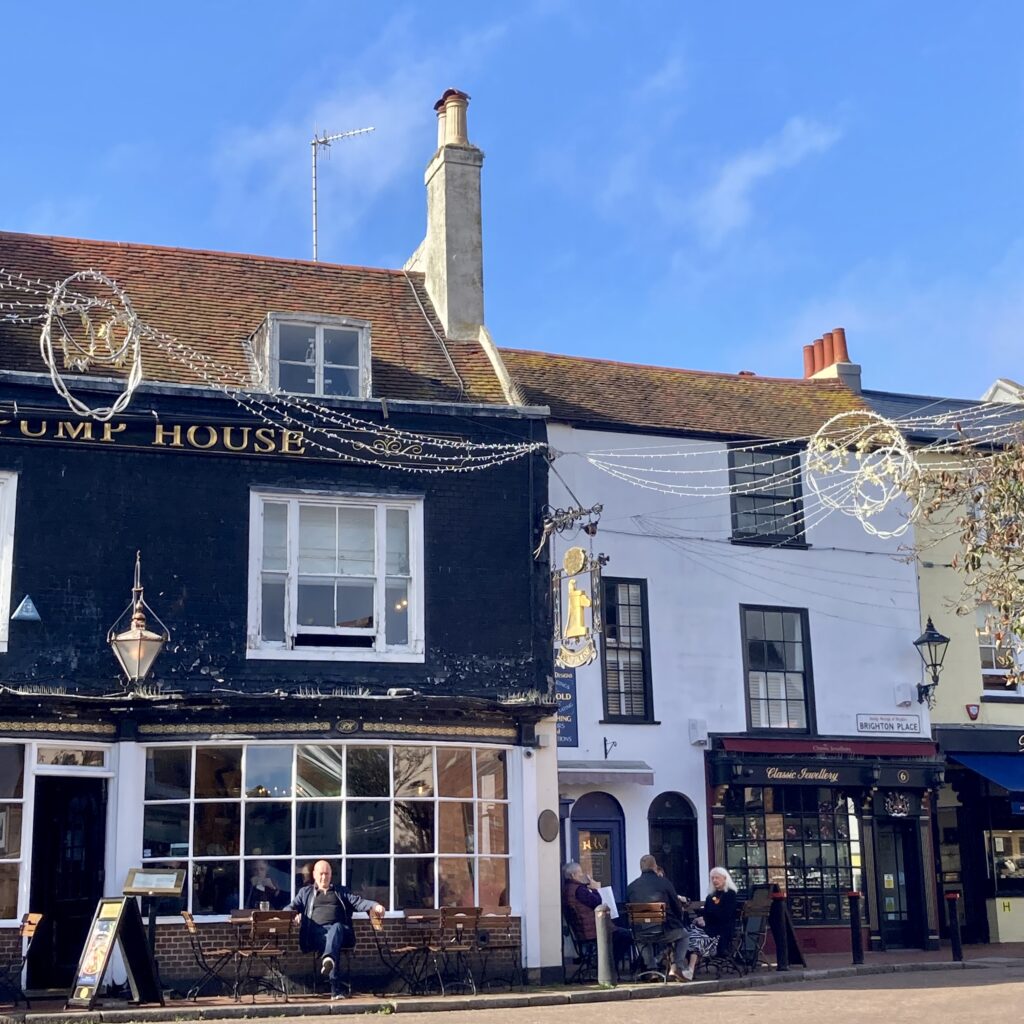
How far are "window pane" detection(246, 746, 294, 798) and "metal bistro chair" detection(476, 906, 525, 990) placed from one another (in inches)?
104

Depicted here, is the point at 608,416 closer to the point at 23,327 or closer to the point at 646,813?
the point at 646,813

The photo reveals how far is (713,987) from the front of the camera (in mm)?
16484

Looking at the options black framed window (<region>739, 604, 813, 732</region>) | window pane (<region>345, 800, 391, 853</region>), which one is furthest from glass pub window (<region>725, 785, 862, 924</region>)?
Result: window pane (<region>345, 800, 391, 853</region>)

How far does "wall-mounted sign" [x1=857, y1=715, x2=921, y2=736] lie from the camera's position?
23.4 m

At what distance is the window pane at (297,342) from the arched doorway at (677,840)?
8.41 meters

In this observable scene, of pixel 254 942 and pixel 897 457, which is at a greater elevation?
pixel 897 457

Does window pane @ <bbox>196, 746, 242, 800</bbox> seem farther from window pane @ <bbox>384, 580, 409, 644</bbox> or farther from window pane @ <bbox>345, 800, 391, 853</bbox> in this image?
window pane @ <bbox>384, 580, 409, 644</bbox>

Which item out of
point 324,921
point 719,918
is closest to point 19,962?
point 324,921

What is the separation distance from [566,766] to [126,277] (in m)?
8.93

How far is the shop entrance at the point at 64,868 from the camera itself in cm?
1603

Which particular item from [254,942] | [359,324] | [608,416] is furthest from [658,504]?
[254,942]

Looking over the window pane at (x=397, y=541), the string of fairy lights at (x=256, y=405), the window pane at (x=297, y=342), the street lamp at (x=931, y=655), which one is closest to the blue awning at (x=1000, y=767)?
the street lamp at (x=931, y=655)

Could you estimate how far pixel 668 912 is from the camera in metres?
17.1

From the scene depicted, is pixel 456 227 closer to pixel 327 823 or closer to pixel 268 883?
pixel 327 823
